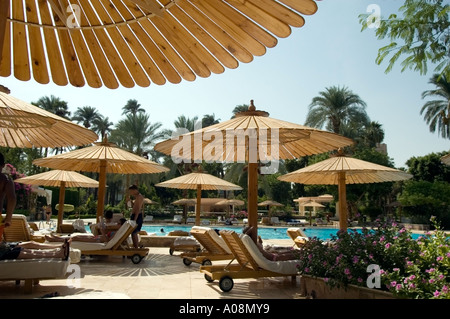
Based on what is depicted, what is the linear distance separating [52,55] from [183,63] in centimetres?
86

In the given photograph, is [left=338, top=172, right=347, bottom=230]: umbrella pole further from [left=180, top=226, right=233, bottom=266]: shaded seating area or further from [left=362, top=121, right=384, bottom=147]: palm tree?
[left=362, top=121, right=384, bottom=147]: palm tree

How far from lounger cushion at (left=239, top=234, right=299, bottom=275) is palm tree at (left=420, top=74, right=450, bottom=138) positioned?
38717mm

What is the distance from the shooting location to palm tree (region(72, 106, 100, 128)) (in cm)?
5328

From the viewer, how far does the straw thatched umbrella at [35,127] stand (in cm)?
343

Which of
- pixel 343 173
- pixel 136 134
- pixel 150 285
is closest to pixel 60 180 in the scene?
pixel 150 285

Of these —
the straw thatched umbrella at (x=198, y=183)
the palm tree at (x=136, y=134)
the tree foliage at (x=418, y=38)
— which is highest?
the palm tree at (x=136, y=134)

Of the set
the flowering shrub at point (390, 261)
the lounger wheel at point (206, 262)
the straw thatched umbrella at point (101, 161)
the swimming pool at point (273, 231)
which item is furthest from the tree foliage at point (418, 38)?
the swimming pool at point (273, 231)

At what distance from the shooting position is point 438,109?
3894cm

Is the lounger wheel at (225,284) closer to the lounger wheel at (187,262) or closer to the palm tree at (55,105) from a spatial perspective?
the lounger wheel at (187,262)

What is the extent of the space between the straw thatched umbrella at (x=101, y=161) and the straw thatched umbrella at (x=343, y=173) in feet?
12.3

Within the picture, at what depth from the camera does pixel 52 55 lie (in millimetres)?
2357

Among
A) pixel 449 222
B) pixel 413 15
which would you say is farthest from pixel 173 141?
pixel 449 222

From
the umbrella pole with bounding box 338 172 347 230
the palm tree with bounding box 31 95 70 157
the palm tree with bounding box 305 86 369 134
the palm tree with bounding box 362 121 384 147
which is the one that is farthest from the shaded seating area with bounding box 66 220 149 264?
the palm tree with bounding box 31 95 70 157

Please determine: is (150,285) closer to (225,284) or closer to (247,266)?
(225,284)
